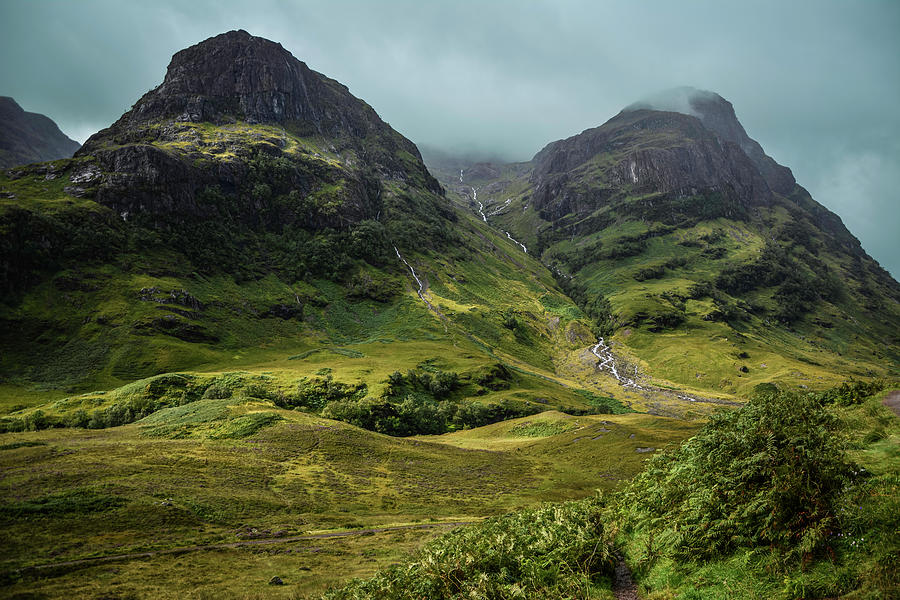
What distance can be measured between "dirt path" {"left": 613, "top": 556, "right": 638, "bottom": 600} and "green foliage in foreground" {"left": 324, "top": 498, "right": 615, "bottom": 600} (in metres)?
0.35

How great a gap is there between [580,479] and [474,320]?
128 meters

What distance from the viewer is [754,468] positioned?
42.0 feet

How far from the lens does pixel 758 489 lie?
12586 millimetres

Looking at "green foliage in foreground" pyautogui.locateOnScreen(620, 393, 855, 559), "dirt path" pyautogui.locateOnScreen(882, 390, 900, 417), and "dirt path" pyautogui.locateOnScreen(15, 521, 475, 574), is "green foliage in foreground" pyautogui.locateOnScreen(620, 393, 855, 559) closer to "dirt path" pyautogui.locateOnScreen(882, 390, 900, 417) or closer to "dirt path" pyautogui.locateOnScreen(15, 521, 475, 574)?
"dirt path" pyautogui.locateOnScreen(882, 390, 900, 417)

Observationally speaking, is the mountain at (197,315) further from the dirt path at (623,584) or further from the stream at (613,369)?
the dirt path at (623,584)

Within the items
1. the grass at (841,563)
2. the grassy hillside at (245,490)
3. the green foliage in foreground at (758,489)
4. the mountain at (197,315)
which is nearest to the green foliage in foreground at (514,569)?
the grass at (841,563)

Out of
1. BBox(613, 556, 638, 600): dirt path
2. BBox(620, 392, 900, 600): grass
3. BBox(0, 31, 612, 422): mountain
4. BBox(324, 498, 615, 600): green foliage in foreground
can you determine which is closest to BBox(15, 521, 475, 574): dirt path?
BBox(324, 498, 615, 600): green foliage in foreground

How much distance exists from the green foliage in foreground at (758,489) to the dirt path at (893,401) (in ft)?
8.81

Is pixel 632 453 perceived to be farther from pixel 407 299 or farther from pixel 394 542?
pixel 407 299

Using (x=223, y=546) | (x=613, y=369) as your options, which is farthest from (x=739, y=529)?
(x=613, y=369)

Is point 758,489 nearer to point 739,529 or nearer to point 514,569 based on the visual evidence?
point 739,529

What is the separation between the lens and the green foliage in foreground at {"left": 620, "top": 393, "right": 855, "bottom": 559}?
11.0 metres

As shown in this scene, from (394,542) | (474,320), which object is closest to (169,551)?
(394,542)

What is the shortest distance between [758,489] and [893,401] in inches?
433
